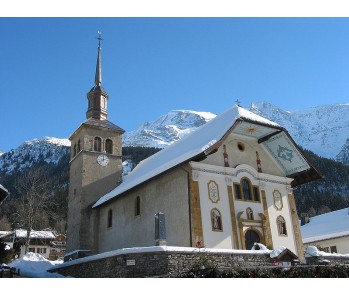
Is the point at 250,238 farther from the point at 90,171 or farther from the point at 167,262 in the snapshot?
the point at 90,171

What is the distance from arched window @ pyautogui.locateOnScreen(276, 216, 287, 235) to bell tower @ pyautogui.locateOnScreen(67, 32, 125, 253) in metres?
14.1

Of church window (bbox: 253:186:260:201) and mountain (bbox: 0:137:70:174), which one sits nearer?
church window (bbox: 253:186:260:201)

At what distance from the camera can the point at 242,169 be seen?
25.5 meters

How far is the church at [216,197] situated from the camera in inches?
898

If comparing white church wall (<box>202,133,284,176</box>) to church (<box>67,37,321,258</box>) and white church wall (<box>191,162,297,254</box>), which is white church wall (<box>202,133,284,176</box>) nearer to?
church (<box>67,37,321,258</box>)

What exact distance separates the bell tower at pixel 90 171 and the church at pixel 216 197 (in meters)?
0.15

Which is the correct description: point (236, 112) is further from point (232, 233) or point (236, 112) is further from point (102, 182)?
point (102, 182)

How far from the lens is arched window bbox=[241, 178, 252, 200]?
25266 mm

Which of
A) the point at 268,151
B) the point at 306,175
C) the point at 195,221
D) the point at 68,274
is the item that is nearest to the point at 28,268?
the point at 68,274

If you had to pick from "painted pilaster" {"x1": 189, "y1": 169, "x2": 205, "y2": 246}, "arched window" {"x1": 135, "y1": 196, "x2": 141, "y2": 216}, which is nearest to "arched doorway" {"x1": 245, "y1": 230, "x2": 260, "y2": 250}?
"painted pilaster" {"x1": 189, "y1": 169, "x2": 205, "y2": 246}

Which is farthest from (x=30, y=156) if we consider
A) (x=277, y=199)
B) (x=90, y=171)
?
(x=277, y=199)

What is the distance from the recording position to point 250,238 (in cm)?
2423

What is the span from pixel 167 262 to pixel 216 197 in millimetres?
7006

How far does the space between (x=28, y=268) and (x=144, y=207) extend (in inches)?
394
